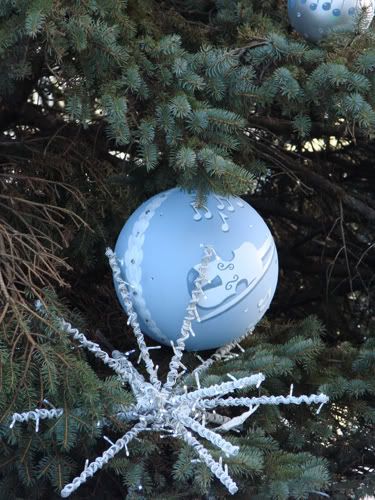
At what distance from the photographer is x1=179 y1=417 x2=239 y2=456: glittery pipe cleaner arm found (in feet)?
5.45

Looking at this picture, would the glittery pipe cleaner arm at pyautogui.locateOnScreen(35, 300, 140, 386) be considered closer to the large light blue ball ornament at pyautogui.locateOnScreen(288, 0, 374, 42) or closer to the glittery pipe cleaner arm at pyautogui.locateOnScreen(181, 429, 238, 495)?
the glittery pipe cleaner arm at pyautogui.locateOnScreen(181, 429, 238, 495)

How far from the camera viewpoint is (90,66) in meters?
1.93

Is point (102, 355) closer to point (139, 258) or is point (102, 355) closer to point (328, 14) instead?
point (139, 258)

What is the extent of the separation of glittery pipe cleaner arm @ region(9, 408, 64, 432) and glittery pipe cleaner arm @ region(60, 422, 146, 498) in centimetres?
12

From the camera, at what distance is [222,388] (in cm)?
177

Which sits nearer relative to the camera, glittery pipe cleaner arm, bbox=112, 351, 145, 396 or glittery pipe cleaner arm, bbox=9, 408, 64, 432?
glittery pipe cleaner arm, bbox=9, 408, 64, 432

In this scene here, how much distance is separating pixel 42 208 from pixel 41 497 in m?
0.70

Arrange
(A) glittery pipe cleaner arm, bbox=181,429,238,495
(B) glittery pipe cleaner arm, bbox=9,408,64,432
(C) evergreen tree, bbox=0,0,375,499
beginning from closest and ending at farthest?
(A) glittery pipe cleaner arm, bbox=181,429,238,495, (B) glittery pipe cleaner arm, bbox=9,408,64,432, (C) evergreen tree, bbox=0,0,375,499

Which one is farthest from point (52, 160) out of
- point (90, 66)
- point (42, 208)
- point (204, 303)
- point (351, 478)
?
point (351, 478)

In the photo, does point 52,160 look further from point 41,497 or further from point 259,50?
point 41,497

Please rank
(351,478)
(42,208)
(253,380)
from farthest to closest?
(42,208), (351,478), (253,380)

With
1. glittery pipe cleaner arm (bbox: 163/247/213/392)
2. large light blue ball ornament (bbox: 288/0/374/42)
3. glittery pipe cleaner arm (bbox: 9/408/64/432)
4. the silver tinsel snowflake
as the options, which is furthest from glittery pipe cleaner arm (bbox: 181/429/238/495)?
large light blue ball ornament (bbox: 288/0/374/42)

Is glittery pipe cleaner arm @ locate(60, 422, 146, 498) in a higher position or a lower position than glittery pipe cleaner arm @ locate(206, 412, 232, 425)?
higher

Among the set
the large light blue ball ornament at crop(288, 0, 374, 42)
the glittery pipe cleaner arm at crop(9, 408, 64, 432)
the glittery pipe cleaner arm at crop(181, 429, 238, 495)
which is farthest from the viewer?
the large light blue ball ornament at crop(288, 0, 374, 42)
